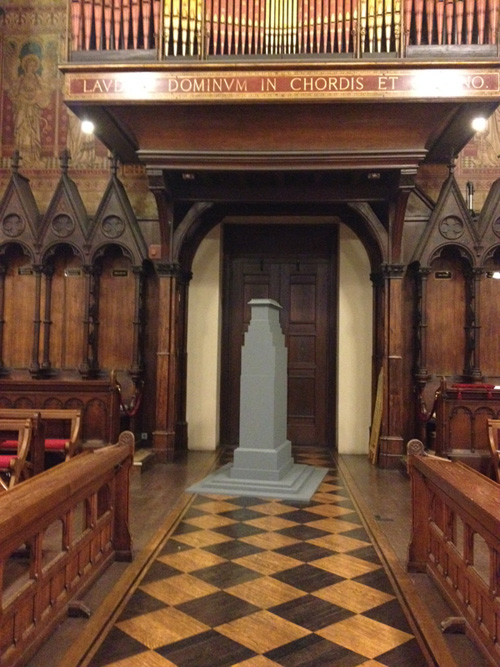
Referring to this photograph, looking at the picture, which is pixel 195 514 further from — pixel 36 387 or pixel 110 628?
pixel 36 387

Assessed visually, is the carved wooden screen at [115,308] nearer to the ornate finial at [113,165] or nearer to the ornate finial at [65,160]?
the ornate finial at [113,165]

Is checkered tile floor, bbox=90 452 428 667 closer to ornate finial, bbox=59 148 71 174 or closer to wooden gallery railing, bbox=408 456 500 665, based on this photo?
wooden gallery railing, bbox=408 456 500 665

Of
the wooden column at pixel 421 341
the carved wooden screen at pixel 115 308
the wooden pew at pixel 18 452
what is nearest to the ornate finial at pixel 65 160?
the carved wooden screen at pixel 115 308

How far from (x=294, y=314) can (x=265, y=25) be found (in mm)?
3905

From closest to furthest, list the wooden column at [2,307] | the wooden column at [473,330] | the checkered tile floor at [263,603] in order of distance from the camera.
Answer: the checkered tile floor at [263,603] → the wooden column at [473,330] → the wooden column at [2,307]

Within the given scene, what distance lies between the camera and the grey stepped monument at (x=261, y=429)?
535 centimetres

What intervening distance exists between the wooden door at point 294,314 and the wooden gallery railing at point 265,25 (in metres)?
3.03

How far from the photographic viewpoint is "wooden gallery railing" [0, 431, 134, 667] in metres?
2.12

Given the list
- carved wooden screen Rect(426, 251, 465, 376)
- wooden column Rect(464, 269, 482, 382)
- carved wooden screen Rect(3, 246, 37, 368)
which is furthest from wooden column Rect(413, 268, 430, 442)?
carved wooden screen Rect(3, 246, 37, 368)

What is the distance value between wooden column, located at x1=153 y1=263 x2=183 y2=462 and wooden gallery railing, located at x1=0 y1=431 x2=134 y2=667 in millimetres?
2845

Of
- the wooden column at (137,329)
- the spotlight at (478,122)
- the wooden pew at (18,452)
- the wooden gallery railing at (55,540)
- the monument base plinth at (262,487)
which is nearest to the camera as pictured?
the wooden gallery railing at (55,540)

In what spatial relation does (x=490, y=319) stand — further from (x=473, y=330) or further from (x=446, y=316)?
(x=446, y=316)

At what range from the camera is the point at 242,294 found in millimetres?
8383

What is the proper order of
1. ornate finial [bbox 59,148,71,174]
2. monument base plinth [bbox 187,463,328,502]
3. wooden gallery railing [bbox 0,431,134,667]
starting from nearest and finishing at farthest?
wooden gallery railing [bbox 0,431,134,667]
monument base plinth [bbox 187,463,328,502]
ornate finial [bbox 59,148,71,174]
